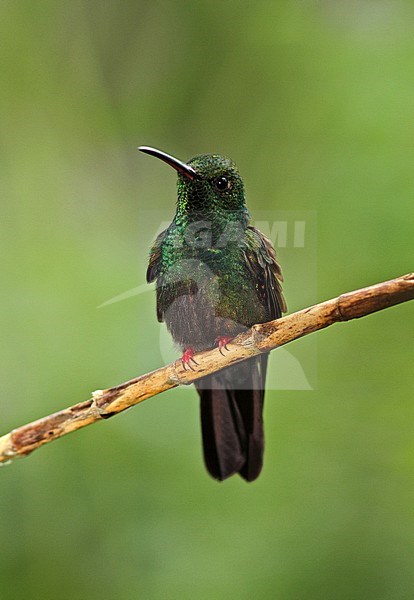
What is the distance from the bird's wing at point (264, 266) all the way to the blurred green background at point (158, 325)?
3cm

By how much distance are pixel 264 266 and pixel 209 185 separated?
165mm

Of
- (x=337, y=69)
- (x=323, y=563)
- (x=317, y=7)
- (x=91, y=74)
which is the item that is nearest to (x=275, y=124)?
(x=337, y=69)

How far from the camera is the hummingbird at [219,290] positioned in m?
1.13

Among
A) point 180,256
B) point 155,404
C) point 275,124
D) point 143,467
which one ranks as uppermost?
point 275,124

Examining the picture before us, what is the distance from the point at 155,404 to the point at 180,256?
31 cm

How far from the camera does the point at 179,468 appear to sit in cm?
130

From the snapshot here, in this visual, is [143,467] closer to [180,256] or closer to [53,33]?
Result: [180,256]

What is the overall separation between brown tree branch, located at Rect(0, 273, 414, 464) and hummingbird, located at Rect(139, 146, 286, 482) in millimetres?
38

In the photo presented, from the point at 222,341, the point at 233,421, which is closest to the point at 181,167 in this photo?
the point at 222,341

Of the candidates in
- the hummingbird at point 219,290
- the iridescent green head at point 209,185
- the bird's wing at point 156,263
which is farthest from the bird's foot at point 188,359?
the iridescent green head at point 209,185

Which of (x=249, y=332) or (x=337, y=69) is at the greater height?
(x=337, y=69)

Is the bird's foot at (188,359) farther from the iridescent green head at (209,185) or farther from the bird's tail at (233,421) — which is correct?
the iridescent green head at (209,185)

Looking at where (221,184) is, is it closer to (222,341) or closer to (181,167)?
(181,167)

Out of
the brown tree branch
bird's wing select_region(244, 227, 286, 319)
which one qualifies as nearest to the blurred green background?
bird's wing select_region(244, 227, 286, 319)
